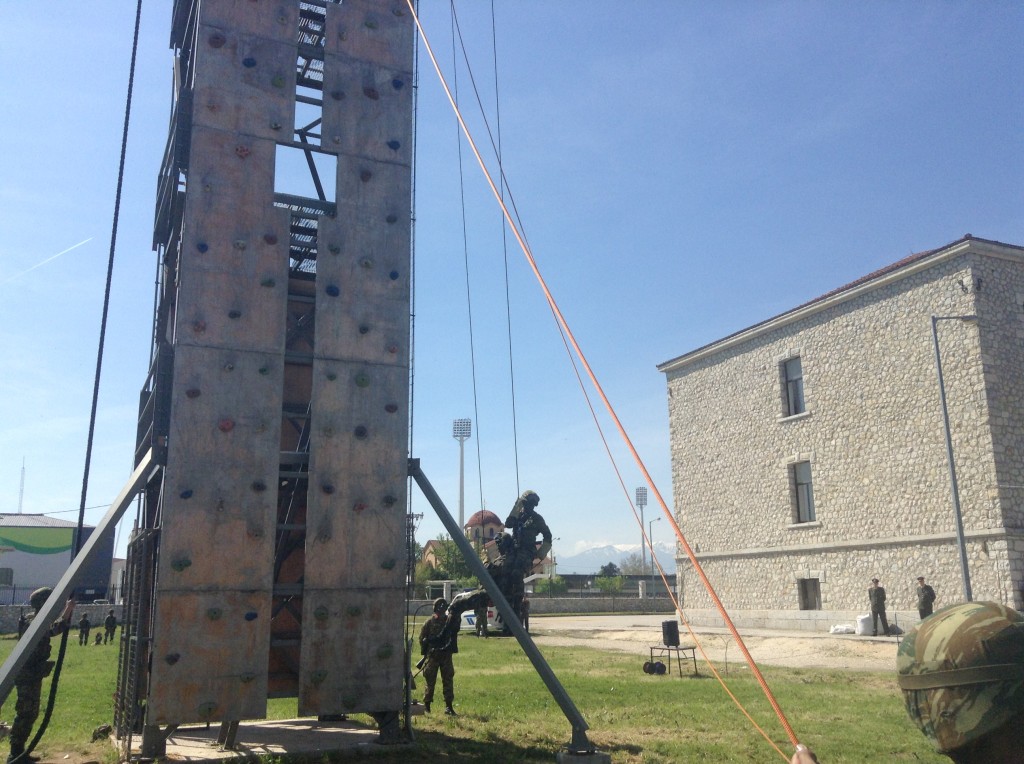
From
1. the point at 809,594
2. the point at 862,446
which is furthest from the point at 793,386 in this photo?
the point at 809,594

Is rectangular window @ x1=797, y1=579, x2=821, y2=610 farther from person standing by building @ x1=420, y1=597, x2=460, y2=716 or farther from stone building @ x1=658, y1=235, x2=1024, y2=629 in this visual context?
person standing by building @ x1=420, y1=597, x2=460, y2=716

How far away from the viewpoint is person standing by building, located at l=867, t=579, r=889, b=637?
26438 mm

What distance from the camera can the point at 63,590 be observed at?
7629 millimetres

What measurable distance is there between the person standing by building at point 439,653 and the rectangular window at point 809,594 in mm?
21375

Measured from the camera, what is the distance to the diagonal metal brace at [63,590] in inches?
286

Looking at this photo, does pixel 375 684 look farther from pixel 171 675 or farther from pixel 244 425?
pixel 244 425

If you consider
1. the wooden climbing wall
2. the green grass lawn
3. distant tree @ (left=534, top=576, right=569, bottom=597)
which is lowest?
the green grass lawn

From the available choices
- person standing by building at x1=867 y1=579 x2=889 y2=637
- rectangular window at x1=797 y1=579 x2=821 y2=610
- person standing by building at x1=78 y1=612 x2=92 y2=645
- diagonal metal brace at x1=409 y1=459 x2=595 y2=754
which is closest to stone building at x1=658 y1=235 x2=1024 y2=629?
rectangular window at x1=797 y1=579 x2=821 y2=610

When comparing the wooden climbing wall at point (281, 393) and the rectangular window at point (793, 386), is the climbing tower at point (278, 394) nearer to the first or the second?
the wooden climbing wall at point (281, 393)

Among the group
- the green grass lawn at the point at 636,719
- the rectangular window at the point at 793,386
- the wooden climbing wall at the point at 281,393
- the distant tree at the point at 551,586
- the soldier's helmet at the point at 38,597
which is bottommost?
the green grass lawn at the point at 636,719

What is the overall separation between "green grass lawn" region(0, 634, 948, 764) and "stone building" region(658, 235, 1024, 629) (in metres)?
10.6

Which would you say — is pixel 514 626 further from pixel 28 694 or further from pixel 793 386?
pixel 793 386

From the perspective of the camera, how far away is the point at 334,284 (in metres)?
9.19

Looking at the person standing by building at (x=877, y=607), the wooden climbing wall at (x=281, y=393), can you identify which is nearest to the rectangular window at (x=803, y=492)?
the person standing by building at (x=877, y=607)
